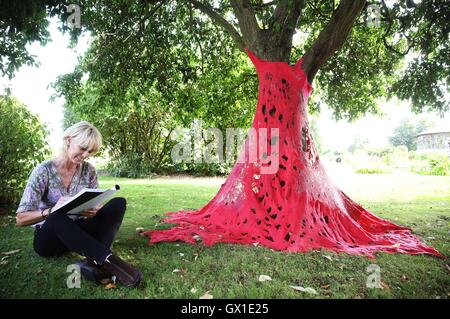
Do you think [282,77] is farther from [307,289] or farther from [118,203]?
[307,289]

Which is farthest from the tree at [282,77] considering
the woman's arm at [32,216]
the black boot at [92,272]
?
the woman's arm at [32,216]

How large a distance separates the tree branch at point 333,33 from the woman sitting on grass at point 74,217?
3411 mm

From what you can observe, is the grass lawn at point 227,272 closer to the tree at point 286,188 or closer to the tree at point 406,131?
the tree at point 286,188

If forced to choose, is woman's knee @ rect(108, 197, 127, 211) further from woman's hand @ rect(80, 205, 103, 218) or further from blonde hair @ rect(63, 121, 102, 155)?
blonde hair @ rect(63, 121, 102, 155)

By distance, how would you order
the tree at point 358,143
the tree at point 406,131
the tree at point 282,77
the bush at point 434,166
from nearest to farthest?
1. the tree at point 282,77
2. the bush at point 434,166
3. the tree at point 358,143
4. the tree at point 406,131

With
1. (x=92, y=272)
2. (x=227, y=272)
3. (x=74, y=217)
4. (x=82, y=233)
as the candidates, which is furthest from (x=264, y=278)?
(x=74, y=217)

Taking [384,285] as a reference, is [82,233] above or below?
above

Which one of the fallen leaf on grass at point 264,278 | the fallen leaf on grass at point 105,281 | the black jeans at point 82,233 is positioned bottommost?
the fallen leaf on grass at point 264,278

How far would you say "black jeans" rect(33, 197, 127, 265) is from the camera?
271cm

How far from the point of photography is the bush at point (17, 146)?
5.66m

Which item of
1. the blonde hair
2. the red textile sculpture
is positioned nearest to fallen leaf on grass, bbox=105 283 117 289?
the blonde hair

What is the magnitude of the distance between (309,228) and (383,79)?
5.78 meters

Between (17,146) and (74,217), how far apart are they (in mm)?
3437

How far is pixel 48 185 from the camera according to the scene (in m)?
3.05
